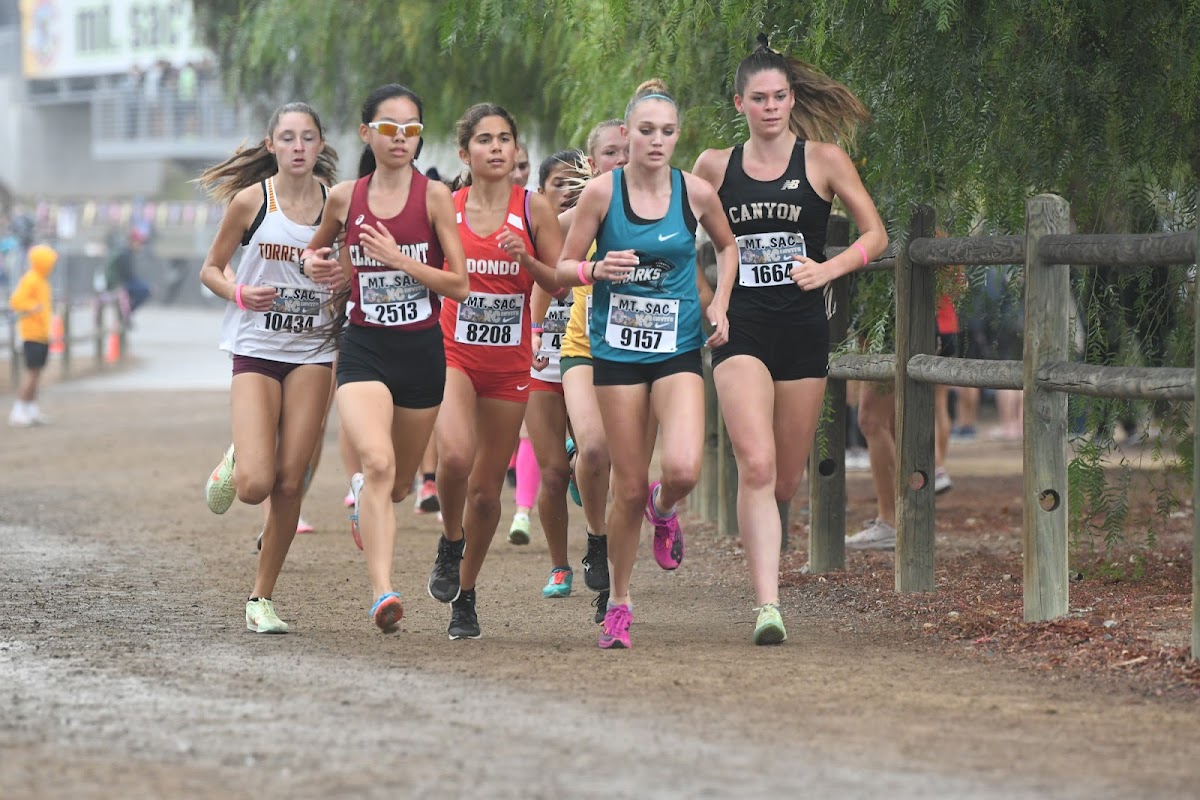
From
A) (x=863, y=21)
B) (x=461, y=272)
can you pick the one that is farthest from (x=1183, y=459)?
(x=461, y=272)

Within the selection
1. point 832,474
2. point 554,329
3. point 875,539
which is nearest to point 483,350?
point 554,329

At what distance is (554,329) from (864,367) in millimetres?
1415

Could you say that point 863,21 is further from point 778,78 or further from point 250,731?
point 250,731

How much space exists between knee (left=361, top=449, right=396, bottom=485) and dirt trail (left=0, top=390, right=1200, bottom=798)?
2.01 ft

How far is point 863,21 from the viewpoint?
8.21 meters

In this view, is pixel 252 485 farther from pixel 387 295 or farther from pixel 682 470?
pixel 682 470

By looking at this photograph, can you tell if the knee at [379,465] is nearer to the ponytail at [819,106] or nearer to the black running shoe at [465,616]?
the black running shoe at [465,616]

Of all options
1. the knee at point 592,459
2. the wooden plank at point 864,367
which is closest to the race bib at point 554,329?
the knee at point 592,459

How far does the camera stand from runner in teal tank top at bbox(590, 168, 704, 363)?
7074 mm

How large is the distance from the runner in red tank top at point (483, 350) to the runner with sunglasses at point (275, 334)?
1.80ft

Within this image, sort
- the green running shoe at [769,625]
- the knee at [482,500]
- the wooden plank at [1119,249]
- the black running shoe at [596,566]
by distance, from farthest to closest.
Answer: the black running shoe at [596,566]
the knee at [482,500]
the green running shoe at [769,625]
the wooden plank at [1119,249]

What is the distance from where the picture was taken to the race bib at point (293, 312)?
25.2 ft

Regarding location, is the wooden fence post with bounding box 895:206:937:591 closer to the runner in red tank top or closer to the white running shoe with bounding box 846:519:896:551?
the runner in red tank top

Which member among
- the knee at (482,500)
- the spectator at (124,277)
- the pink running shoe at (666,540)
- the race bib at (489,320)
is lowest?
the pink running shoe at (666,540)
